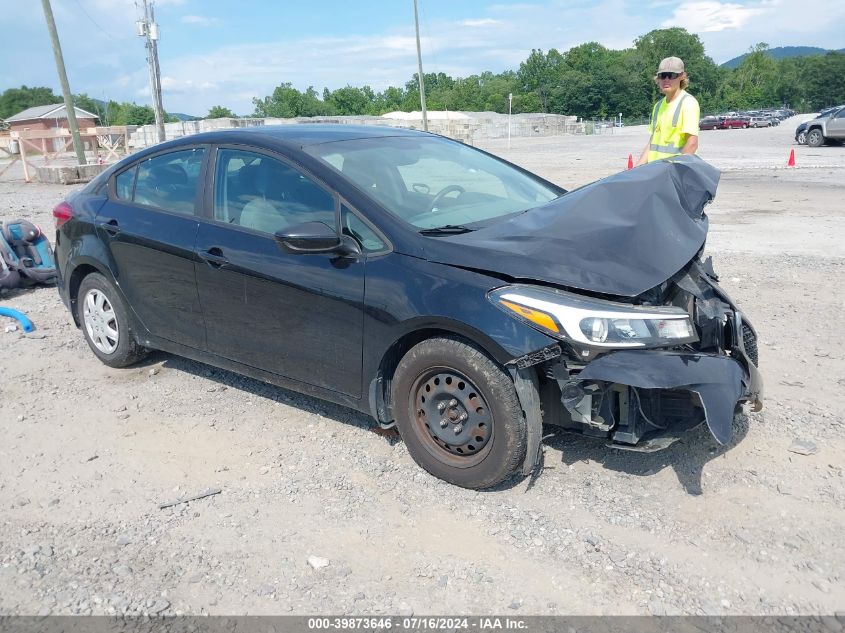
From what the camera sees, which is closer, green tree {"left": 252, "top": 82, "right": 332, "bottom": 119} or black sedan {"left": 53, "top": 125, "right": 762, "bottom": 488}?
black sedan {"left": 53, "top": 125, "right": 762, "bottom": 488}

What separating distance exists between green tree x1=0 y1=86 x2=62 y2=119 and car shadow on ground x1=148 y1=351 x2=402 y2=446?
112314mm

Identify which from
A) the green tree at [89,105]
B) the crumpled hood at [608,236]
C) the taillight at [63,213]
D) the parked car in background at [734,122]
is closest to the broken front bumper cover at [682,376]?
the crumpled hood at [608,236]

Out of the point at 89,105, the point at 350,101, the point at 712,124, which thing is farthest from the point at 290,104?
the point at 712,124

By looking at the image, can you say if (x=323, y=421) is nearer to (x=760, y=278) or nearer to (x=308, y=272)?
(x=308, y=272)

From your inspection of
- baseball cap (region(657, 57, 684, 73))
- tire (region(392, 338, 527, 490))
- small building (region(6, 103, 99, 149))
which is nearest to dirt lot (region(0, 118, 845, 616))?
tire (region(392, 338, 527, 490))

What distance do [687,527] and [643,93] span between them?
417ft

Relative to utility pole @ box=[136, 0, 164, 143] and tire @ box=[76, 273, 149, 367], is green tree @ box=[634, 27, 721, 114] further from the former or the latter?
tire @ box=[76, 273, 149, 367]

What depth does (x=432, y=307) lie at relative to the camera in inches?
134

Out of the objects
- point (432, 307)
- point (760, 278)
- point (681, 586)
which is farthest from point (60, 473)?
point (760, 278)

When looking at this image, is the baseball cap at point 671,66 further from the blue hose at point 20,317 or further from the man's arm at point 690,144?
the blue hose at point 20,317

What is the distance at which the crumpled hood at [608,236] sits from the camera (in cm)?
330

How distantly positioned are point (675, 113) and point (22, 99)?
387ft

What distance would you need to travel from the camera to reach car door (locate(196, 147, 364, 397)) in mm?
3805

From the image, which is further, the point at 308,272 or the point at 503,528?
the point at 308,272
